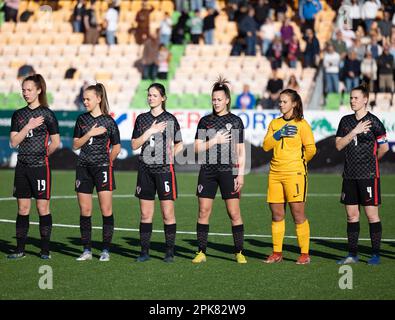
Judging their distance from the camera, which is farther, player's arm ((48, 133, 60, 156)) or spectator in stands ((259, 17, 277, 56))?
spectator in stands ((259, 17, 277, 56))

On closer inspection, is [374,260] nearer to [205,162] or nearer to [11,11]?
[205,162]

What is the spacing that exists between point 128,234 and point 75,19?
19.4m

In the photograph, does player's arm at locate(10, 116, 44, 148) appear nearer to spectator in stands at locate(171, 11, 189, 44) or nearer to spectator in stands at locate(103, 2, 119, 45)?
spectator in stands at locate(171, 11, 189, 44)

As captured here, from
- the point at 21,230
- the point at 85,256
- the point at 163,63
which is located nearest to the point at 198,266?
the point at 85,256

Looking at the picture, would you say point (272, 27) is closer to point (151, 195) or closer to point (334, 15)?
point (334, 15)

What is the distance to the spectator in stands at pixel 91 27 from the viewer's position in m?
31.0

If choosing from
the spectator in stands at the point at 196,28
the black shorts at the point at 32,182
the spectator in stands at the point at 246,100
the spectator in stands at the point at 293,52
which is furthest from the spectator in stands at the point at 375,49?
the black shorts at the point at 32,182

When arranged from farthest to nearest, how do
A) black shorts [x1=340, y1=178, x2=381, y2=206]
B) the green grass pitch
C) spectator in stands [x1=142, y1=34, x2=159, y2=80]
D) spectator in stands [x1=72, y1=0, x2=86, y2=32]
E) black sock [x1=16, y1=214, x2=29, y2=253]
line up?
spectator in stands [x1=72, y1=0, x2=86, y2=32], spectator in stands [x1=142, y1=34, x2=159, y2=80], black sock [x1=16, y1=214, x2=29, y2=253], black shorts [x1=340, y1=178, x2=381, y2=206], the green grass pitch

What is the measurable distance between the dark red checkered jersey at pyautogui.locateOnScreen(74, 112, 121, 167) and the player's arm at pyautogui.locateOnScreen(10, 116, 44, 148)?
0.50 metres

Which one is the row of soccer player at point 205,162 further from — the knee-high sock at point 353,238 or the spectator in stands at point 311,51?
the spectator in stands at point 311,51

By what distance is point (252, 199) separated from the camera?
716 inches

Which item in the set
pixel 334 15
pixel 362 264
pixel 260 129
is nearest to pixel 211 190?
pixel 362 264

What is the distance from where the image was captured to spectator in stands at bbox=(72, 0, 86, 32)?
31.5 meters

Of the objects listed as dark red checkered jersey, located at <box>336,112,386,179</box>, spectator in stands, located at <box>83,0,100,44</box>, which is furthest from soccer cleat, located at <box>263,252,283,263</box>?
spectator in stands, located at <box>83,0,100,44</box>
